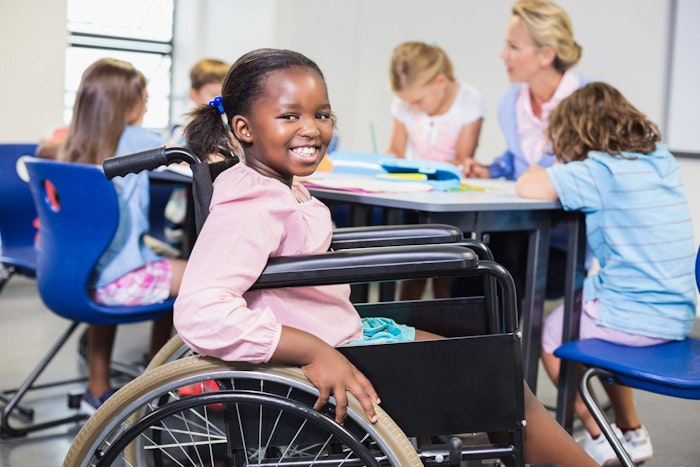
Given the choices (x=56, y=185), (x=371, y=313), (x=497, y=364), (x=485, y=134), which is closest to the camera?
(x=497, y=364)

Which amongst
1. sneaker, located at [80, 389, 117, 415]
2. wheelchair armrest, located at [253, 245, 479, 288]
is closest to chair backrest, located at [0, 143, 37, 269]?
sneaker, located at [80, 389, 117, 415]

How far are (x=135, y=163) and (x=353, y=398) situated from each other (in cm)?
47

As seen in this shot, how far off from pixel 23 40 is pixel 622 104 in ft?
10.3

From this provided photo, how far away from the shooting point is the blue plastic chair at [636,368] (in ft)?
5.63

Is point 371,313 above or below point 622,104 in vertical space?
below

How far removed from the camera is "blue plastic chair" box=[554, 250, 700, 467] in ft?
5.63

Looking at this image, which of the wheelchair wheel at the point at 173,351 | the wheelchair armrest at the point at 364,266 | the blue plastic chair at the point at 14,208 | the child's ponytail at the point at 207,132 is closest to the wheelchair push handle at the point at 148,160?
the child's ponytail at the point at 207,132

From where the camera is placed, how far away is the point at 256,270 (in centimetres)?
Result: 119

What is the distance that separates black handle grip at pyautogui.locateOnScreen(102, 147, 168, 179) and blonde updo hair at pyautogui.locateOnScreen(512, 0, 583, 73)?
1920 mm

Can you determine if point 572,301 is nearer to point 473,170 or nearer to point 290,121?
point 473,170

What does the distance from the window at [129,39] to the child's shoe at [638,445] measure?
3596 millimetres

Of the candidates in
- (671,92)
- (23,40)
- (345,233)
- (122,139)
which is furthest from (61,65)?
(345,233)

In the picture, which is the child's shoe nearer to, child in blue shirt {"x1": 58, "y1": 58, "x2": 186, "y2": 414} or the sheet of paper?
the sheet of paper

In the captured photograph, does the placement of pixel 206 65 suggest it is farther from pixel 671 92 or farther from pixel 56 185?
Result: pixel 671 92
